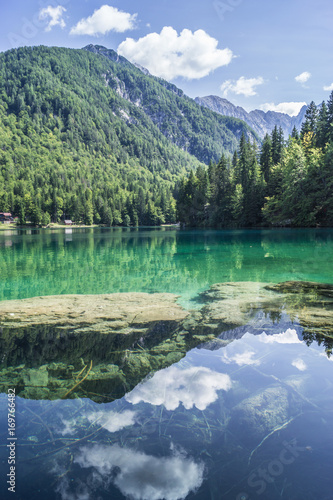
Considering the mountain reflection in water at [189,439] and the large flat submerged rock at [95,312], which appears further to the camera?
the large flat submerged rock at [95,312]

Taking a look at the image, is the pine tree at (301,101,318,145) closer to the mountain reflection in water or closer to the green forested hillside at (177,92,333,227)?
the green forested hillside at (177,92,333,227)

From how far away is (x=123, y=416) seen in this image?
13.8ft

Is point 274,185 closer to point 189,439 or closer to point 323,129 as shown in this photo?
point 323,129

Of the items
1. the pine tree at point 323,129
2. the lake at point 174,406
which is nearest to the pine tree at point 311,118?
the pine tree at point 323,129

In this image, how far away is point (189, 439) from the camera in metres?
3.75

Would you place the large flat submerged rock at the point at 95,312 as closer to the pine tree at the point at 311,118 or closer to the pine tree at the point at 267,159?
the pine tree at the point at 267,159

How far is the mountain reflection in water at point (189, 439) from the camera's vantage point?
10.1ft

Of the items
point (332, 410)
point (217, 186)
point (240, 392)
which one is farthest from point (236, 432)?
point (217, 186)

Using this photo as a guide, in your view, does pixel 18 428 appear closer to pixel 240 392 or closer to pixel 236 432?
pixel 236 432

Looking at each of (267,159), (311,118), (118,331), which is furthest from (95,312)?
(311,118)

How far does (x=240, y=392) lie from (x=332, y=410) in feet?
4.20

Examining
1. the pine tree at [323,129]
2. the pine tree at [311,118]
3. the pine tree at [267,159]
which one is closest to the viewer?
the pine tree at [323,129]

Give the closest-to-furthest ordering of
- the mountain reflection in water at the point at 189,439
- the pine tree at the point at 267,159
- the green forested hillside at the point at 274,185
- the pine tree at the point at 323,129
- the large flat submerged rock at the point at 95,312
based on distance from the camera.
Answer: the mountain reflection in water at the point at 189,439 → the large flat submerged rock at the point at 95,312 → the green forested hillside at the point at 274,185 → the pine tree at the point at 323,129 → the pine tree at the point at 267,159

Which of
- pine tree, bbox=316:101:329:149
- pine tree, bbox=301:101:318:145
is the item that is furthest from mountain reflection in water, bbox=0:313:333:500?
pine tree, bbox=301:101:318:145
